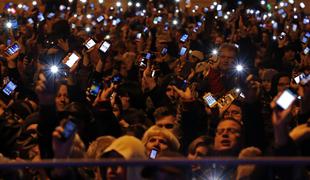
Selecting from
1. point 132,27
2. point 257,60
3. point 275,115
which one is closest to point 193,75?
point 257,60

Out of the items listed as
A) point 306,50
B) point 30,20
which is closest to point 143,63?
point 306,50

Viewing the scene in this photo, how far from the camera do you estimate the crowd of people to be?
470cm

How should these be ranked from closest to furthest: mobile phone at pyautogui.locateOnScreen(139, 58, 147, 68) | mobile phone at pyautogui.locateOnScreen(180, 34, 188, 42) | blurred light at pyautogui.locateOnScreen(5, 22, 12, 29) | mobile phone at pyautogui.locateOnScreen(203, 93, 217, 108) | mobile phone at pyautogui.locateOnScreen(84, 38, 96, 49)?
mobile phone at pyautogui.locateOnScreen(203, 93, 217, 108) → mobile phone at pyautogui.locateOnScreen(139, 58, 147, 68) → mobile phone at pyautogui.locateOnScreen(84, 38, 96, 49) → mobile phone at pyautogui.locateOnScreen(180, 34, 188, 42) → blurred light at pyautogui.locateOnScreen(5, 22, 12, 29)

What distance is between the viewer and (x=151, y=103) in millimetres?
Result: 9320

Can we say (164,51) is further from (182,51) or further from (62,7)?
(62,7)

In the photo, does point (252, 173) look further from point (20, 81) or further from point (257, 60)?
point (257, 60)

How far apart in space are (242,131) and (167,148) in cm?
66

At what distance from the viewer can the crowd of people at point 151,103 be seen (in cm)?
470

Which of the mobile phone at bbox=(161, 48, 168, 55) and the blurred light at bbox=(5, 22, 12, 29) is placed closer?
the mobile phone at bbox=(161, 48, 168, 55)

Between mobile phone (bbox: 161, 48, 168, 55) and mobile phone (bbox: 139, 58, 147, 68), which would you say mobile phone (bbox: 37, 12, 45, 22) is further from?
mobile phone (bbox: 139, 58, 147, 68)

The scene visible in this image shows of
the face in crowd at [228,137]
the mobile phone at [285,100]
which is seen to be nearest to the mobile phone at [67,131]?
the mobile phone at [285,100]

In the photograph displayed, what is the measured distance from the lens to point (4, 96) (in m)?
9.04

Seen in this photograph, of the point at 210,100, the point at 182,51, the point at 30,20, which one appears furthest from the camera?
the point at 30,20

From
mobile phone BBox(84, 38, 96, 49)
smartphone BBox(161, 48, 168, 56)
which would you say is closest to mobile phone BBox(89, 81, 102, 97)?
mobile phone BBox(84, 38, 96, 49)
